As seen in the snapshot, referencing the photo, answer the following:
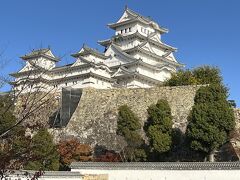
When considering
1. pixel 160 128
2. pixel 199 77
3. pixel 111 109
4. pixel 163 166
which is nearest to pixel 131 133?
pixel 160 128

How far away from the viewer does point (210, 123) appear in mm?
16156

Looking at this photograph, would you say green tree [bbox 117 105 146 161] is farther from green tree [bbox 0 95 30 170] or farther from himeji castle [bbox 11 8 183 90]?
green tree [bbox 0 95 30 170]

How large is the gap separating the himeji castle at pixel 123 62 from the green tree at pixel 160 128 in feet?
34.4

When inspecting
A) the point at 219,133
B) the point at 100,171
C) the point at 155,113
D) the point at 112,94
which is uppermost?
the point at 112,94

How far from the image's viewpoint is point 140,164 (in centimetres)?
1377

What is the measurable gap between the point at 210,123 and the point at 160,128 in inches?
100

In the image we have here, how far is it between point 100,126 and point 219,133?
726cm

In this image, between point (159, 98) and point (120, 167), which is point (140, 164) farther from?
point (159, 98)

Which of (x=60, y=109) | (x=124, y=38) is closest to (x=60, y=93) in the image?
(x=60, y=109)

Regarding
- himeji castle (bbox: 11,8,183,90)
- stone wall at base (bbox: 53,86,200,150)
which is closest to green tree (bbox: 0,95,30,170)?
stone wall at base (bbox: 53,86,200,150)

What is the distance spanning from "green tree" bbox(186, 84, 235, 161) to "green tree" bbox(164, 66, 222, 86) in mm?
7004

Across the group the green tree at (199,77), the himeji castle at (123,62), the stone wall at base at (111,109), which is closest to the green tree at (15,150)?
the stone wall at base at (111,109)

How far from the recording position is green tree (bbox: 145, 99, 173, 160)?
17391 millimetres

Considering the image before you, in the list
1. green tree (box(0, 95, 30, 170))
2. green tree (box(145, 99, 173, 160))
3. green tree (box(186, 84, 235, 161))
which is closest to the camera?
green tree (box(0, 95, 30, 170))
